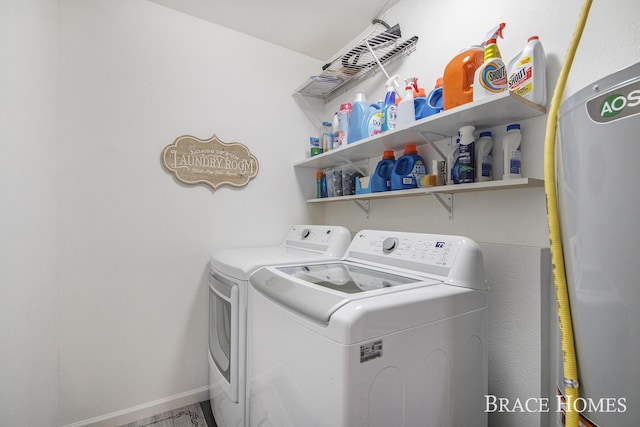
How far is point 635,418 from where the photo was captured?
54 centimetres

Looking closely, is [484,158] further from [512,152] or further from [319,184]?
[319,184]

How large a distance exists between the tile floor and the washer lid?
1.23 meters

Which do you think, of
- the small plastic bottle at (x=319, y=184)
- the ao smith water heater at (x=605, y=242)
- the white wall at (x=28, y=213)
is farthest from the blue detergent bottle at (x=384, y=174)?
the white wall at (x=28, y=213)

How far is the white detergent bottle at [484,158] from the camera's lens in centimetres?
130

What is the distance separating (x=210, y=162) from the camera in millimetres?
2098

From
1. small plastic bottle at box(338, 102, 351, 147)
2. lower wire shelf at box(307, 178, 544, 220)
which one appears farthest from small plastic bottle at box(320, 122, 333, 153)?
lower wire shelf at box(307, 178, 544, 220)

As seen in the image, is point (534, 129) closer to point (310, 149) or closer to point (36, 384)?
point (310, 149)

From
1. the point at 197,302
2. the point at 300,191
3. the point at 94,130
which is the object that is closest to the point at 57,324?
the point at 197,302

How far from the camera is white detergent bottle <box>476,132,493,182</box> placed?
4.28ft

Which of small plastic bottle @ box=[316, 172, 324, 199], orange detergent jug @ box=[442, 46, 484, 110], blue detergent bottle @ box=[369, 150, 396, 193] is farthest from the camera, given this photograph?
small plastic bottle @ box=[316, 172, 324, 199]

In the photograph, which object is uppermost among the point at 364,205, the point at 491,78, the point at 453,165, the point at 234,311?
the point at 491,78

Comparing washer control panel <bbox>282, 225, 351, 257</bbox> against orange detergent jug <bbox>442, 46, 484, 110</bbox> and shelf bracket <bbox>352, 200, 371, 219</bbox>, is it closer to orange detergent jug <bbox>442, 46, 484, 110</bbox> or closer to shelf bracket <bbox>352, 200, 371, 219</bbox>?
shelf bracket <bbox>352, 200, 371, 219</bbox>

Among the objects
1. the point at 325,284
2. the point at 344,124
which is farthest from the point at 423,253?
the point at 344,124

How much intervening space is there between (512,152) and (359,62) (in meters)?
1.29
